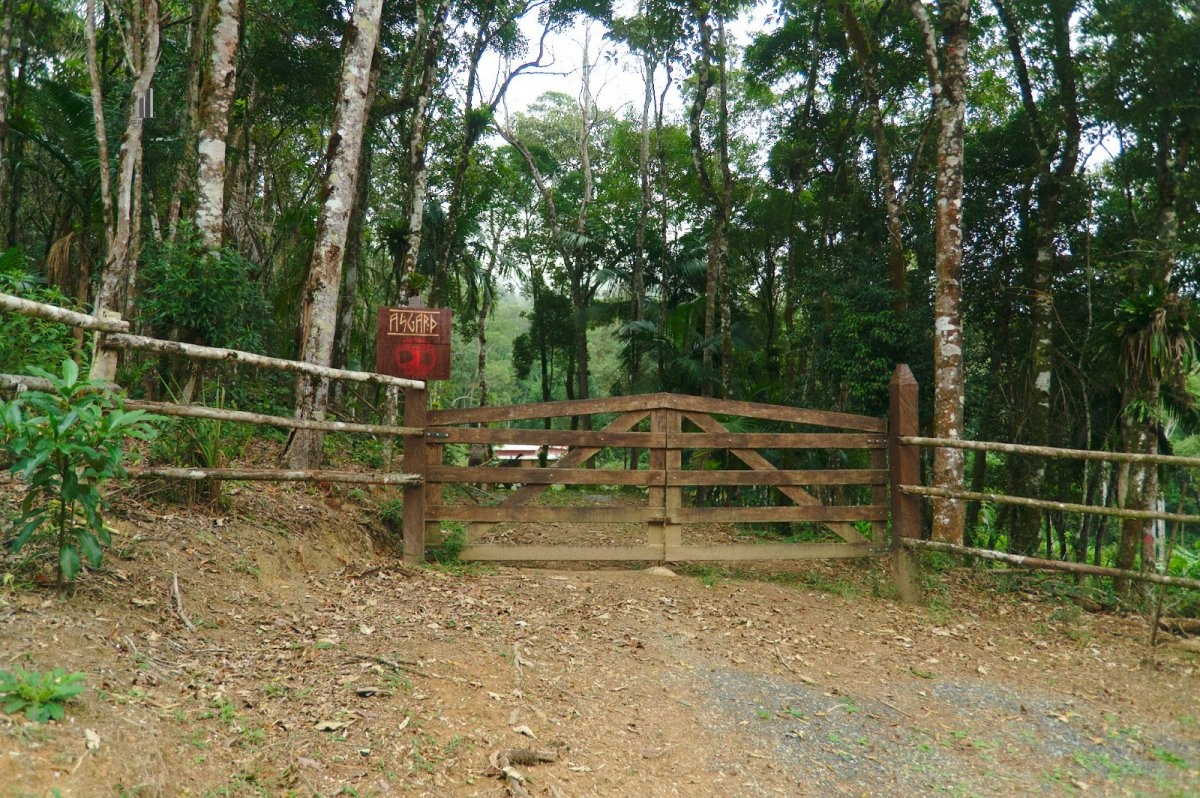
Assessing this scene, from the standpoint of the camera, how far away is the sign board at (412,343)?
228 inches

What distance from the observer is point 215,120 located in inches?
284

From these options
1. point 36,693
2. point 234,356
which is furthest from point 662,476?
point 36,693

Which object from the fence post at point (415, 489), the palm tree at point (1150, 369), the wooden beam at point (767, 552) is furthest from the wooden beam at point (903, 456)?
the fence post at point (415, 489)

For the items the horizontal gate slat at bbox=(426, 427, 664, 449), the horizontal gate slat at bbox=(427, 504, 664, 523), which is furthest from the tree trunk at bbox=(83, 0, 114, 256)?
the horizontal gate slat at bbox=(427, 504, 664, 523)

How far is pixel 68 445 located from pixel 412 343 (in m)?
2.92

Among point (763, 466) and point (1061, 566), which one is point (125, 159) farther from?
point (1061, 566)

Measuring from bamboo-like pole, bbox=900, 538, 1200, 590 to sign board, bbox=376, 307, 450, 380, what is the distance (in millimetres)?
3931

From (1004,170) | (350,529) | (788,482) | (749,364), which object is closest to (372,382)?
(350,529)

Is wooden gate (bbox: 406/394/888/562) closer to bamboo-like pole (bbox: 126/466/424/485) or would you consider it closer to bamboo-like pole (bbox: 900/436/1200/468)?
bamboo-like pole (bbox: 126/466/424/485)

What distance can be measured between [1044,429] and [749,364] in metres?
8.83

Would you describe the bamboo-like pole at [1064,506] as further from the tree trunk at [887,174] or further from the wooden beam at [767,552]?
the tree trunk at [887,174]

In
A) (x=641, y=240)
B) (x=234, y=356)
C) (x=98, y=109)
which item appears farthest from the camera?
(x=641, y=240)

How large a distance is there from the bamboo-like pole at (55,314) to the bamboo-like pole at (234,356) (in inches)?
3.1

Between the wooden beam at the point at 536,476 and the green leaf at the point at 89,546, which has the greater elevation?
the wooden beam at the point at 536,476
